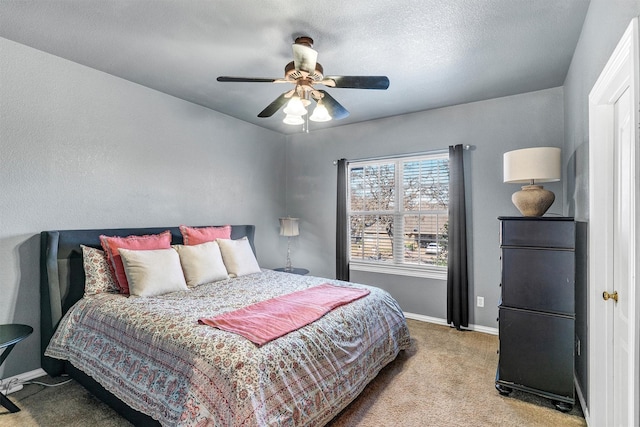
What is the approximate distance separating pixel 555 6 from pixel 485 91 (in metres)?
1.39

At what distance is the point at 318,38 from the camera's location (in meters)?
2.38

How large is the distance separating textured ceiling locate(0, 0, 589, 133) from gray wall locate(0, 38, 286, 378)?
0.74 feet

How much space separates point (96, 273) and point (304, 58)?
237 centimetres

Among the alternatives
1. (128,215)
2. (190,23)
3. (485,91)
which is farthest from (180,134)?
(485,91)

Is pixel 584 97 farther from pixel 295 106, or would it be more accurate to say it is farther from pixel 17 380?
pixel 17 380

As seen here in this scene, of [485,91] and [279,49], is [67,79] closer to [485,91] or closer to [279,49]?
[279,49]

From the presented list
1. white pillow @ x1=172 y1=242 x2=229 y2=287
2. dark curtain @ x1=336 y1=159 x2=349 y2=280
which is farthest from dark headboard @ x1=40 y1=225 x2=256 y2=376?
dark curtain @ x1=336 y1=159 x2=349 y2=280

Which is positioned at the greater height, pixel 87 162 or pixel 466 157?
pixel 466 157

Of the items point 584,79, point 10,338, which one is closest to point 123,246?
point 10,338

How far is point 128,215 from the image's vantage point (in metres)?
3.21

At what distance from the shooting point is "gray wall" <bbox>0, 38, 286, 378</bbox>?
8.20 ft

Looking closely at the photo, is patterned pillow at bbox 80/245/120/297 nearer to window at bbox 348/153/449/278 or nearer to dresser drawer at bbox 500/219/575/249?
window at bbox 348/153/449/278

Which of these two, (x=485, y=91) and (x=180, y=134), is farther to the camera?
(x=180, y=134)

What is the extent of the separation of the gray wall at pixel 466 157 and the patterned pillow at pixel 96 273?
2.78 meters
